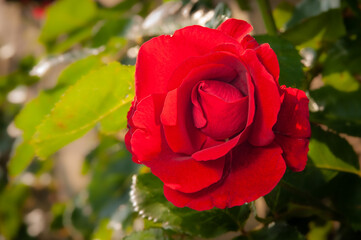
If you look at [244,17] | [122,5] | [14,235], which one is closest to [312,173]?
[244,17]

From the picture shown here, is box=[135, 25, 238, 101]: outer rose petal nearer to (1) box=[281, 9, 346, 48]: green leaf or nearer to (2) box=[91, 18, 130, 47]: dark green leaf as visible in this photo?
(1) box=[281, 9, 346, 48]: green leaf

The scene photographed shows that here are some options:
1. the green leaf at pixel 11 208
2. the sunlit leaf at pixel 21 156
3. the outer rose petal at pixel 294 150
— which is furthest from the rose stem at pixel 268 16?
the green leaf at pixel 11 208

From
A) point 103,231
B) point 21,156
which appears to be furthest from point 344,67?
point 103,231

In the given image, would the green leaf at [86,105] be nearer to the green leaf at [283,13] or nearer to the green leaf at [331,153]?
the green leaf at [331,153]

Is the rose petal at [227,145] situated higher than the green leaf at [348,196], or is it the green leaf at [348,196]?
the rose petal at [227,145]

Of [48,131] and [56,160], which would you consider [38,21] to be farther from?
[48,131]

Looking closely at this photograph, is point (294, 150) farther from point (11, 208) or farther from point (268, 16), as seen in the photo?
point (11, 208)
